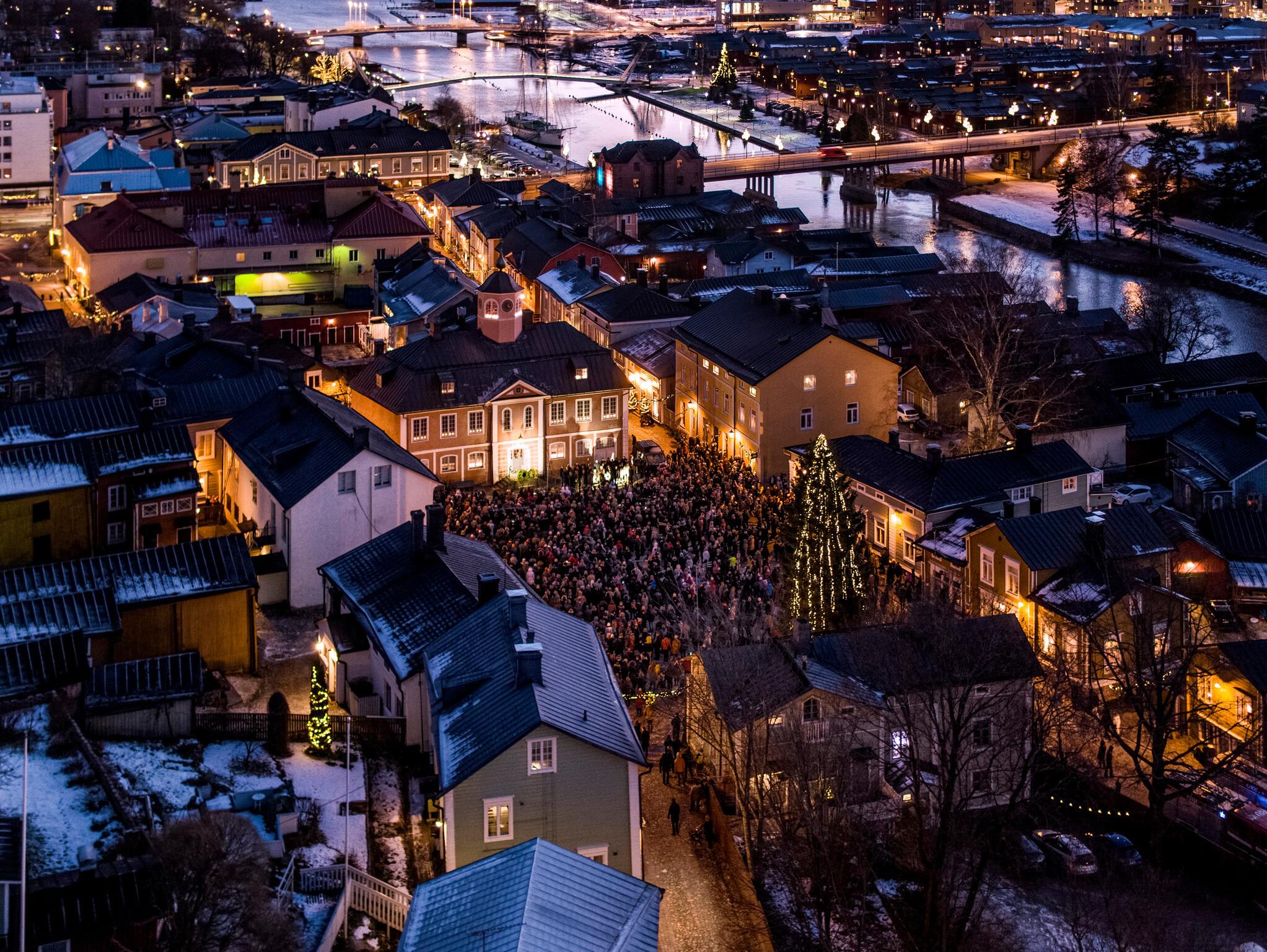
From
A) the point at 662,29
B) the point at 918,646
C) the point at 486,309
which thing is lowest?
the point at 918,646

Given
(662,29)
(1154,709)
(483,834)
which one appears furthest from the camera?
(662,29)

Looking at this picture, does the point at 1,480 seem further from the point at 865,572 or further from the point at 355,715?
the point at 865,572

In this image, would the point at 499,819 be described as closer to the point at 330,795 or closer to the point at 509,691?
the point at 509,691

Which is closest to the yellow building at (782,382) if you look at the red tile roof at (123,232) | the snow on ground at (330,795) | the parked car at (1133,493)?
the parked car at (1133,493)

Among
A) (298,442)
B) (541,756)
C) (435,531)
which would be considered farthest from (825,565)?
(298,442)

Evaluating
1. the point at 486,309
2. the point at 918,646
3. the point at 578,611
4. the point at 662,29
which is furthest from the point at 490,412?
the point at 662,29

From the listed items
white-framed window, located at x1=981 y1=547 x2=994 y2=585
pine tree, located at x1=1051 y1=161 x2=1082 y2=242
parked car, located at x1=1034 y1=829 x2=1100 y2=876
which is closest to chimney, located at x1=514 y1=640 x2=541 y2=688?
parked car, located at x1=1034 y1=829 x2=1100 y2=876

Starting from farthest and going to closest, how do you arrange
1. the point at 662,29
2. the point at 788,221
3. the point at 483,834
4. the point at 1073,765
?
the point at 662,29 → the point at 788,221 → the point at 1073,765 → the point at 483,834
